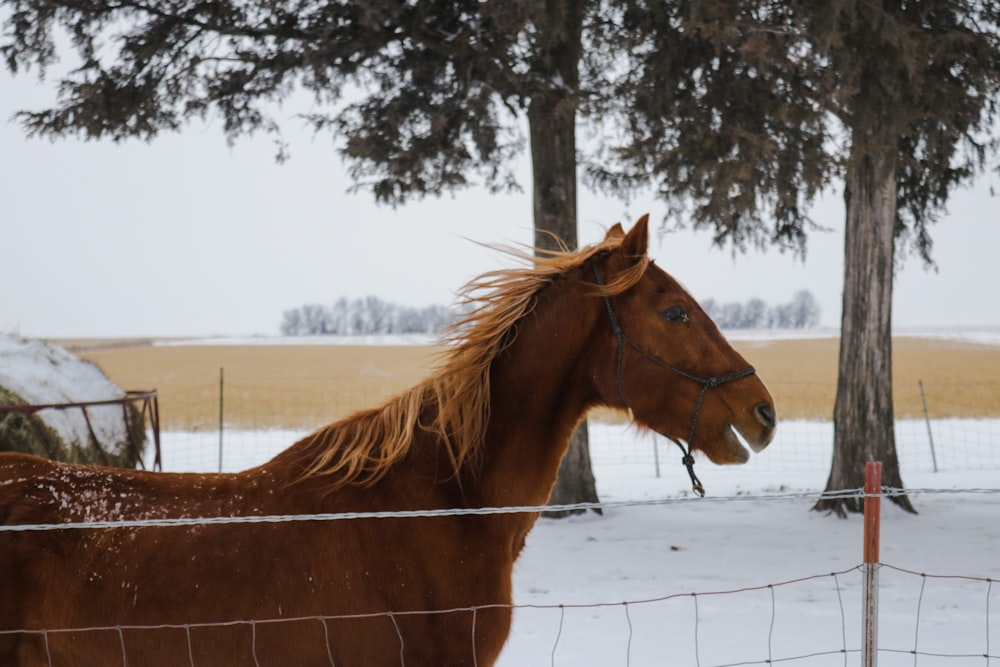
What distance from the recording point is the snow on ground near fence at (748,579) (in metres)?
4.61

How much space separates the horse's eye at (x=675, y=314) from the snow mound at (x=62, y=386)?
6373 mm

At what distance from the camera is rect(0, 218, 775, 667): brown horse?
7.00 ft

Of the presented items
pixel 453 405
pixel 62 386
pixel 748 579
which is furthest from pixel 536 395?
pixel 62 386

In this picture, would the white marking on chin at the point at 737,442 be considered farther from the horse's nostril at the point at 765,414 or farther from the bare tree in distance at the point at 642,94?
the bare tree in distance at the point at 642,94

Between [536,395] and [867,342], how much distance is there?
23.3ft

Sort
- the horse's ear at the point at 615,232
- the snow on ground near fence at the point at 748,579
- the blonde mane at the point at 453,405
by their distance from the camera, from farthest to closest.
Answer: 1. the snow on ground near fence at the point at 748,579
2. the horse's ear at the point at 615,232
3. the blonde mane at the point at 453,405

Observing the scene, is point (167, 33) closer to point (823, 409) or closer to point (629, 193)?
point (629, 193)

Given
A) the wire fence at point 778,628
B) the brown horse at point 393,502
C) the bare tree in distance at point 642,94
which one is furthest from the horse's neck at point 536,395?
the bare tree in distance at point 642,94

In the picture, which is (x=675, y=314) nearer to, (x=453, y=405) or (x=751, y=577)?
(x=453, y=405)

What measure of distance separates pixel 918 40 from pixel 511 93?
366cm

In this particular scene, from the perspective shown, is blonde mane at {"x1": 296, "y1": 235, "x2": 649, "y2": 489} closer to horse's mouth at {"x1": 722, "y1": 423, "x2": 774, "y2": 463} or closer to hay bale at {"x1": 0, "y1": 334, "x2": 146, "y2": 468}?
horse's mouth at {"x1": 722, "y1": 423, "x2": 774, "y2": 463}

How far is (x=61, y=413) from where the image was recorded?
7.34 m

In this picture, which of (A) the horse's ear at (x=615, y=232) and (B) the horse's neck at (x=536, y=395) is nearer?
(B) the horse's neck at (x=536, y=395)

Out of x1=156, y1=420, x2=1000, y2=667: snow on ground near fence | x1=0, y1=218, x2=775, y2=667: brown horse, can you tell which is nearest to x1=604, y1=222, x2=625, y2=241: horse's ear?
x1=0, y1=218, x2=775, y2=667: brown horse
